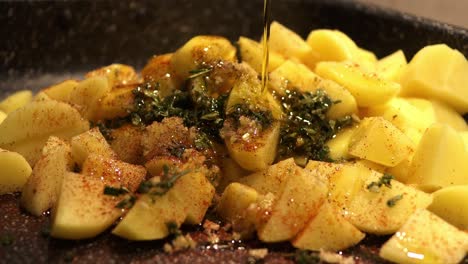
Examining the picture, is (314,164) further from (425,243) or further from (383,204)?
(425,243)

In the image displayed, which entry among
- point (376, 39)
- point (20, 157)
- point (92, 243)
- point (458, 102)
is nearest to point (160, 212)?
point (92, 243)

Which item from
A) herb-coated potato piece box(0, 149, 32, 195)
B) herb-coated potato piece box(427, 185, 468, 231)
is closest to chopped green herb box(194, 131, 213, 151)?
herb-coated potato piece box(0, 149, 32, 195)

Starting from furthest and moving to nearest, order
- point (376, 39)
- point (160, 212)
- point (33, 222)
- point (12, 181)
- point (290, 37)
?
1. point (376, 39)
2. point (290, 37)
3. point (12, 181)
4. point (33, 222)
5. point (160, 212)

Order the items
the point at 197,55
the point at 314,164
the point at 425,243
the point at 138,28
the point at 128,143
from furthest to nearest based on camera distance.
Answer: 1. the point at 138,28
2. the point at 197,55
3. the point at 128,143
4. the point at 314,164
5. the point at 425,243

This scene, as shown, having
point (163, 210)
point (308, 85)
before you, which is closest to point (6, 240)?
point (163, 210)

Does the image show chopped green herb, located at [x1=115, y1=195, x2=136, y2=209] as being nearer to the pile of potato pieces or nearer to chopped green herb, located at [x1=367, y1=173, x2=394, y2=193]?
the pile of potato pieces

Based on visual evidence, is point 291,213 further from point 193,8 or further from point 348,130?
point 193,8
